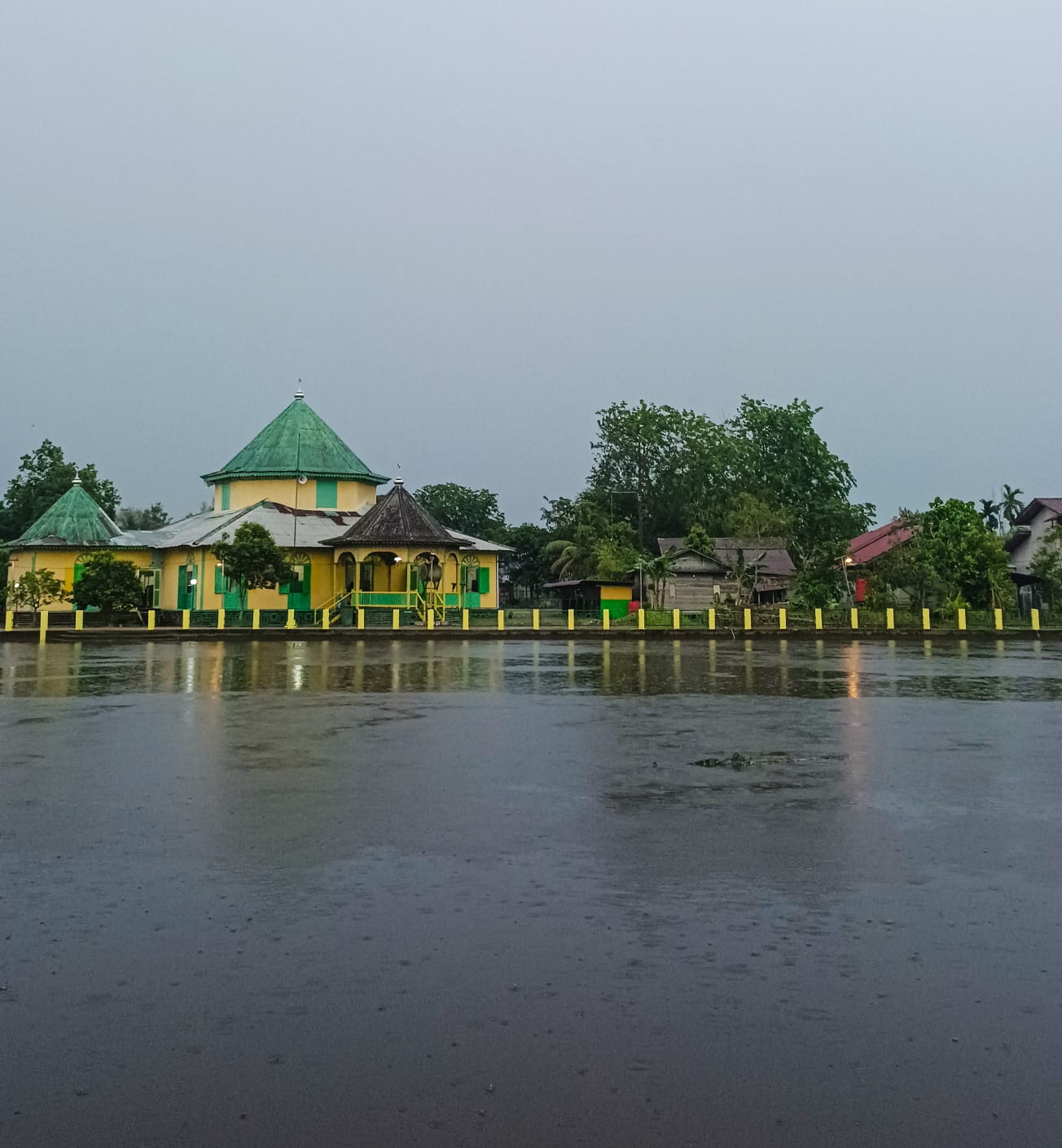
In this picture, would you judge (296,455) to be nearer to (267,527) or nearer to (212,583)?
(267,527)

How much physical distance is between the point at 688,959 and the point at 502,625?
124 feet

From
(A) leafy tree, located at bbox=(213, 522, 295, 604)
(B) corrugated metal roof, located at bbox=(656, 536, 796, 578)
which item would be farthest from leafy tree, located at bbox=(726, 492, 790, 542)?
(A) leafy tree, located at bbox=(213, 522, 295, 604)

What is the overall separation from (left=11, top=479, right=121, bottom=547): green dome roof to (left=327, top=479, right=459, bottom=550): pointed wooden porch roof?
11.7m

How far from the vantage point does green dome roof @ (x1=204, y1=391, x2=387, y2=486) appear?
170ft

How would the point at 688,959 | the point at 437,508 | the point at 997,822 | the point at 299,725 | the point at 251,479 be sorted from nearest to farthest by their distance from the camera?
the point at 688,959, the point at 997,822, the point at 299,725, the point at 251,479, the point at 437,508

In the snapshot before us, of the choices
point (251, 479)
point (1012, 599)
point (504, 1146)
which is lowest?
point (504, 1146)

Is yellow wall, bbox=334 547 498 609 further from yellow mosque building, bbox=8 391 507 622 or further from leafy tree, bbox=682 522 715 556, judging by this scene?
leafy tree, bbox=682 522 715 556

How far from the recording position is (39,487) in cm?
6612

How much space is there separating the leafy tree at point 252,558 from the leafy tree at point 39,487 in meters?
27.9

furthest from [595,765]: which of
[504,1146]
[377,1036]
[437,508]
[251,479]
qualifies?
[437,508]

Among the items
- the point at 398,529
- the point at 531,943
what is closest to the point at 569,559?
the point at 398,529

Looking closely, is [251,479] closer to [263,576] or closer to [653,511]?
[263,576]

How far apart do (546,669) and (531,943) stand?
17.5m

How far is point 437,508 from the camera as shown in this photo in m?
81.7
